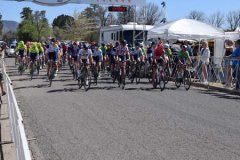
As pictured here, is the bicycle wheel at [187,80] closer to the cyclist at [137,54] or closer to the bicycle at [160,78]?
the bicycle at [160,78]

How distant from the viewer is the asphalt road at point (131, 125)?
295 inches

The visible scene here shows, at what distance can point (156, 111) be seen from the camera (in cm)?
1178

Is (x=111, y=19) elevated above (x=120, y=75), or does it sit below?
above

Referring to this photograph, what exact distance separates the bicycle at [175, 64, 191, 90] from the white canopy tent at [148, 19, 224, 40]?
4909mm

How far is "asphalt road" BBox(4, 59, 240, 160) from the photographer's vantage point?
24.5 ft

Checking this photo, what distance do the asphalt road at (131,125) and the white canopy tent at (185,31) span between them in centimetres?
774

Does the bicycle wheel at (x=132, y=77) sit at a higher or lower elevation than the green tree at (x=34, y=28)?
lower

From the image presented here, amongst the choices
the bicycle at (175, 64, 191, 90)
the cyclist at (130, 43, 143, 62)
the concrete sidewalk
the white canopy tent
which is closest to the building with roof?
the white canopy tent

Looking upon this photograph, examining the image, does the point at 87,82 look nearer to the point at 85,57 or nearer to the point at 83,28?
the point at 85,57

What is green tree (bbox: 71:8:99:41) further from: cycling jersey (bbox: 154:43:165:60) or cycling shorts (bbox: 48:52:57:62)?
cycling jersey (bbox: 154:43:165:60)

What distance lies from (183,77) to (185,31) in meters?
6.08

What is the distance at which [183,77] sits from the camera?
1828cm

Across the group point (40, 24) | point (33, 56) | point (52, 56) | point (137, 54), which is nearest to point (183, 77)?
point (137, 54)

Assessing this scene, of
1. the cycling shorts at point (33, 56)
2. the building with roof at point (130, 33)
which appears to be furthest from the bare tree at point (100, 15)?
the cycling shorts at point (33, 56)
